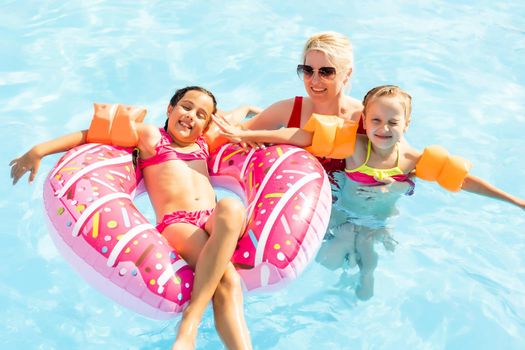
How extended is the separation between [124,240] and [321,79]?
1.61 meters

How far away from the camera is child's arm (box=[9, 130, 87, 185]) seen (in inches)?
148

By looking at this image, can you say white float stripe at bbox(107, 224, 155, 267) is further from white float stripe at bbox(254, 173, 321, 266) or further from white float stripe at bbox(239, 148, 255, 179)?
white float stripe at bbox(239, 148, 255, 179)

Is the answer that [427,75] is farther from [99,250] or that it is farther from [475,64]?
[99,250]

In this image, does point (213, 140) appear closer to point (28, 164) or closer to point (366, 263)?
point (28, 164)

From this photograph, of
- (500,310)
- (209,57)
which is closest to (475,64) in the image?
(209,57)

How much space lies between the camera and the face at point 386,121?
3.77 m

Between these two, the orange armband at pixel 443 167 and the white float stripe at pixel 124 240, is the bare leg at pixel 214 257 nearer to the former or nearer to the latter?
the white float stripe at pixel 124 240

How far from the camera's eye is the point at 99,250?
10.8 feet

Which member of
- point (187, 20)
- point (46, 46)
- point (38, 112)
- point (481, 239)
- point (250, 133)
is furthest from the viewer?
point (187, 20)

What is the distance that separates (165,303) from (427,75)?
4.47 m

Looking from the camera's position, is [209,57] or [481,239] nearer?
[481,239]

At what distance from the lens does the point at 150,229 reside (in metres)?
3.40

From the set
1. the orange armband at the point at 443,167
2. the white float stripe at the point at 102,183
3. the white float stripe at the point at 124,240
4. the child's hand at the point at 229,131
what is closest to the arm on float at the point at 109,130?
the white float stripe at the point at 102,183

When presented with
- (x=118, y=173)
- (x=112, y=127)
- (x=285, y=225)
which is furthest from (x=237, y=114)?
(x=285, y=225)
